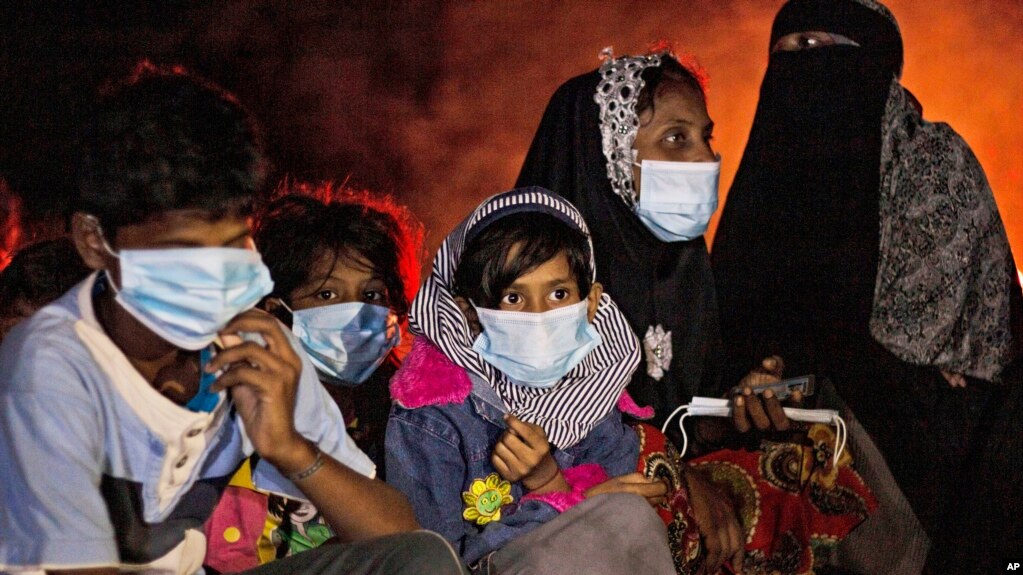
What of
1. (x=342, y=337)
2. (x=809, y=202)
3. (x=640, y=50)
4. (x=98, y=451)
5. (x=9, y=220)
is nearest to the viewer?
(x=98, y=451)

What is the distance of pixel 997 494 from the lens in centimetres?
360

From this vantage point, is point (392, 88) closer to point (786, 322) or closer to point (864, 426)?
point (786, 322)

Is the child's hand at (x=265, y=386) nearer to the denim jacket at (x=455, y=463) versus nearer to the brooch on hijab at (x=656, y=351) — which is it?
the denim jacket at (x=455, y=463)

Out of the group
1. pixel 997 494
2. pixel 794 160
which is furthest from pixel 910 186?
pixel 997 494

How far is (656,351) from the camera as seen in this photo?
360 cm

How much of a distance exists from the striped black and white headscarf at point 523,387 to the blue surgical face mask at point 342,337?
0.13 m

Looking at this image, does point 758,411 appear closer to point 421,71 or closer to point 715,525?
point 715,525

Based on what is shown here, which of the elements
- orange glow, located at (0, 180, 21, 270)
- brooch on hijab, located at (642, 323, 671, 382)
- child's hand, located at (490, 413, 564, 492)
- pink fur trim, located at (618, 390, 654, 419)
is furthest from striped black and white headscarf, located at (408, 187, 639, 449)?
orange glow, located at (0, 180, 21, 270)

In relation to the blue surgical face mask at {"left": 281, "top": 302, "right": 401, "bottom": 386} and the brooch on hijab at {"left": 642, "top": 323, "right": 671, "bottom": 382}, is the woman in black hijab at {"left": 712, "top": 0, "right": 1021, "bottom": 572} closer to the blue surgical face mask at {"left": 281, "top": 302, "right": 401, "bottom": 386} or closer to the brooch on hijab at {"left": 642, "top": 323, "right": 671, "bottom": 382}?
Result: the brooch on hijab at {"left": 642, "top": 323, "right": 671, "bottom": 382}

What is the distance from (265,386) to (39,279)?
1038 mm

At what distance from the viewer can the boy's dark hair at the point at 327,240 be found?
9.87ft

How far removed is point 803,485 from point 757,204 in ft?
3.95

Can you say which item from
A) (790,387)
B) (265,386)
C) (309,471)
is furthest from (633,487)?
(265,386)

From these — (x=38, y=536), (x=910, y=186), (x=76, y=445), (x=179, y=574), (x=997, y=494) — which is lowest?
(x=997, y=494)
